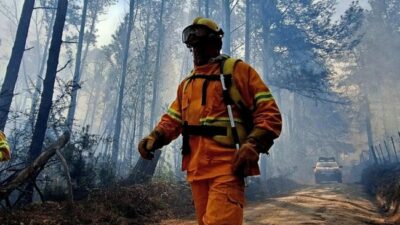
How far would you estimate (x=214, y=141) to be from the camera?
9.42ft

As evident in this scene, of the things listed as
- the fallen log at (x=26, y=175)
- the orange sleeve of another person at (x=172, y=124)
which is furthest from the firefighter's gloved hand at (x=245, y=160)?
the fallen log at (x=26, y=175)

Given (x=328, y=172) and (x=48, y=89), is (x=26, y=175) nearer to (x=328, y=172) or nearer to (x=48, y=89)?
(x=48, y=89)

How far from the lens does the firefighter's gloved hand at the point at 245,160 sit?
2.60 metres

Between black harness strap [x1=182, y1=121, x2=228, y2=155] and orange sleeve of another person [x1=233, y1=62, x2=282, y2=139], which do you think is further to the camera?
black harness strap [x1=182, y1=121, x2=228, y2=155]

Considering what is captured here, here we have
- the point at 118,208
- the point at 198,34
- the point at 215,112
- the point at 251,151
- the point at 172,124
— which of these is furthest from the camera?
the point at 118,208

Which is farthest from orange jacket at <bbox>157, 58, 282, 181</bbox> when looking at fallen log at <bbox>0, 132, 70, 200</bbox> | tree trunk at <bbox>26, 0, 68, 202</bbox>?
tree trunk at <bbox>26, 0, 68, 202</bbox>

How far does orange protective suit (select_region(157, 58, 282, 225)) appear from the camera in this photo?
2650mm

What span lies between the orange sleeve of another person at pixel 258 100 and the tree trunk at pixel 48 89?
330 inches

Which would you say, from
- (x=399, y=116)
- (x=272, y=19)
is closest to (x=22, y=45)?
(x=272, y=19)

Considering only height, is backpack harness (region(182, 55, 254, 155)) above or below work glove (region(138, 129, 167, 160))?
above

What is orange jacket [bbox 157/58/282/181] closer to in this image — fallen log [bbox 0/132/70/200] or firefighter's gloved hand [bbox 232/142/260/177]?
firefighter's gloved hand [bbox 232/142/260/177]

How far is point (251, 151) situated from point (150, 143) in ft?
3.33

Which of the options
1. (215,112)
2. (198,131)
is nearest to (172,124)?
(198,131)

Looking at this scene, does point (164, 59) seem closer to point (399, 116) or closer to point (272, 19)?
point (272, 19)
